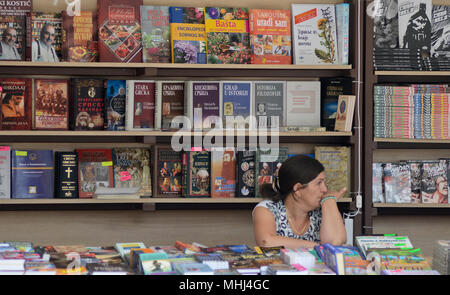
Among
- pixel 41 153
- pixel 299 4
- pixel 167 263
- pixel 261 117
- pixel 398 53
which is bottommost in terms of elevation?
pixel 167 263

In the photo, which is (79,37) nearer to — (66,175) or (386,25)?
(66,175)

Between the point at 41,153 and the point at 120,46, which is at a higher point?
the point at 120,46

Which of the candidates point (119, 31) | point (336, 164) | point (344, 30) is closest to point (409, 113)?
point (336, 164)

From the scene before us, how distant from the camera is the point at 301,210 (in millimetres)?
3074

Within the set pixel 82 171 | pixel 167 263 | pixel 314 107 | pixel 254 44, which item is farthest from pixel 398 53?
pixel 167 263

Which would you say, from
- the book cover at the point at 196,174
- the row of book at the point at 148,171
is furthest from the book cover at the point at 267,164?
the book cover at the point at 196,174

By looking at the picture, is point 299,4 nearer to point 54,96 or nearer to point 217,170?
point 217,170

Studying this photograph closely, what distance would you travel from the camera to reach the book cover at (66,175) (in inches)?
143

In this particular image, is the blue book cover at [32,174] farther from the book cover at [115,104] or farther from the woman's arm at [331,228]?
the woman's arm at [331,228]

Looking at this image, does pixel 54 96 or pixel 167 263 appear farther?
pixel 54 96

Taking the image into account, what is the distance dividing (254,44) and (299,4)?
423mm

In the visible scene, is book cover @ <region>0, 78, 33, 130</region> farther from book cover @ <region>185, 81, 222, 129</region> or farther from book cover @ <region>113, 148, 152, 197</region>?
book cover @ <region>185, 81, 222, 129</region>

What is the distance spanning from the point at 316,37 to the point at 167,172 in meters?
1.32

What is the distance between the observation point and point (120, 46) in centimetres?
363
